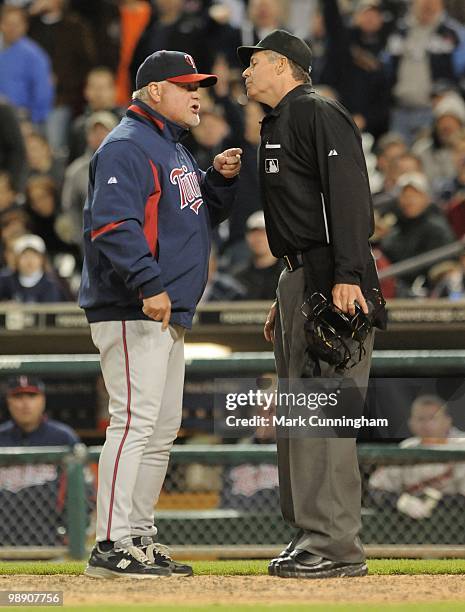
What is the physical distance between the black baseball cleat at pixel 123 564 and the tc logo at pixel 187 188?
1.21 metres

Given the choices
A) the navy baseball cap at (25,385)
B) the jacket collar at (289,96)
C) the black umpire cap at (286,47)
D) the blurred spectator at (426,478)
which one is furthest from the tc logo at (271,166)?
the navy baseball cap at (25,385)

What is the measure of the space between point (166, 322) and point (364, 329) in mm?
689

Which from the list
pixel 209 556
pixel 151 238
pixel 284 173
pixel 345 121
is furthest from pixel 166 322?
pixel 209 556

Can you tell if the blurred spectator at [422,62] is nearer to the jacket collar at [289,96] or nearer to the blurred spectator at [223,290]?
the blurred spectator at [223,290]

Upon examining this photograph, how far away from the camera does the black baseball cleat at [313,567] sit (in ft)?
13.6

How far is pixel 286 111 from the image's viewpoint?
435 centimetres

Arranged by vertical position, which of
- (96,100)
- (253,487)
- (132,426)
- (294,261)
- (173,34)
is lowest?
(253,487)

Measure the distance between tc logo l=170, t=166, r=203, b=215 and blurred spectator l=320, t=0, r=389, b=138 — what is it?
6.64 meters

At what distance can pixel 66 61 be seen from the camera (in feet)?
38.1

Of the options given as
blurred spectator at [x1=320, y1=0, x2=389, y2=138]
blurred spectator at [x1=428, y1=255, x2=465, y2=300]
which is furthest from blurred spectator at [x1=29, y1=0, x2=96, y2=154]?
blurred spectator at [x1=428, y1=255, x2=465, y2=300]

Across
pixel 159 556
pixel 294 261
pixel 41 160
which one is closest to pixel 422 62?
pixel 41 160

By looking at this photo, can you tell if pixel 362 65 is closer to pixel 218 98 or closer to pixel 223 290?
pixel 218 98

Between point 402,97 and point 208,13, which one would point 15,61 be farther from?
point 402,97

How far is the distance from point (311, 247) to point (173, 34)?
716 cm
